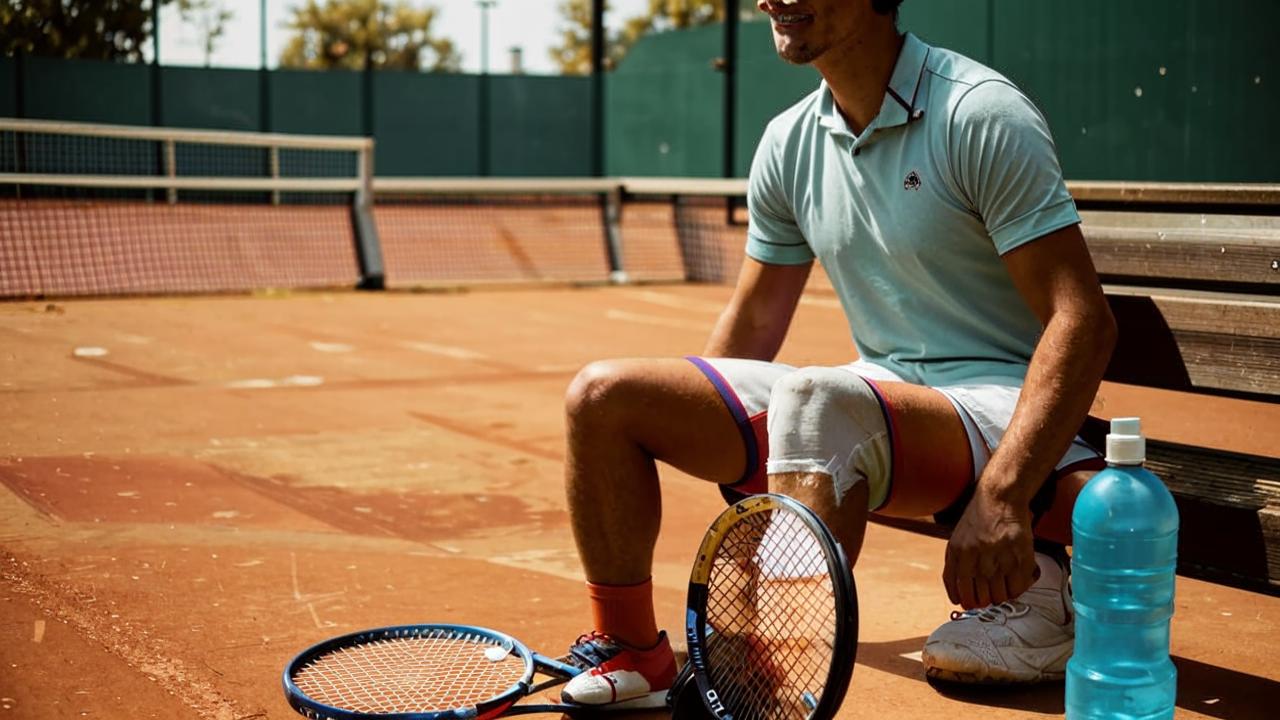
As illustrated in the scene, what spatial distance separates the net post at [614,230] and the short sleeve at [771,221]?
1052cm

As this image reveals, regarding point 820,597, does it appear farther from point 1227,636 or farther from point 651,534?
point 1227,636

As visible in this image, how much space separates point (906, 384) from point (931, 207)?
369mm

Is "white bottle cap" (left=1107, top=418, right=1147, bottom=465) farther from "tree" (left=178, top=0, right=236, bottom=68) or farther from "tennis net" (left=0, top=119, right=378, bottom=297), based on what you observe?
"tree" (left=178, top=0, right=236, bottom=68)

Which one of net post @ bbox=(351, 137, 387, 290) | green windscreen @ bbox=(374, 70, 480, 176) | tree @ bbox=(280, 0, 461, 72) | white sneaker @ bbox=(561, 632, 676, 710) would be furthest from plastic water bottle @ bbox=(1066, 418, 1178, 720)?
tree @ bbox=(280, 0, 461, 72)

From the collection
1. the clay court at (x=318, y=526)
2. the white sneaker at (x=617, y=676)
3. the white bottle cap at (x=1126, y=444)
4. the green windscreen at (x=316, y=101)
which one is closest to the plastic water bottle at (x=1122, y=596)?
the white bottle cap at (x=1126, y=444)

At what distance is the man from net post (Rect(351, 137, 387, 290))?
9713 mm

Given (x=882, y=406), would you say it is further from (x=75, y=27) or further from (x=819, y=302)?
(x=75, y=27)

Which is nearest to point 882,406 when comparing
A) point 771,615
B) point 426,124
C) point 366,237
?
point 771,615

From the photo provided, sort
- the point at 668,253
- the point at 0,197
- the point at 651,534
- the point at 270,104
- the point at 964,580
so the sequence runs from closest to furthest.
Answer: the point at 964,580 < the point at 651,534 < the point at 0,197 < the point at 668,253 < the point at 270,104

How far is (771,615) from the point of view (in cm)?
258

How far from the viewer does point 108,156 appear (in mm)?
15148

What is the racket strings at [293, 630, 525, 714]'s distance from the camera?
2.93 metres

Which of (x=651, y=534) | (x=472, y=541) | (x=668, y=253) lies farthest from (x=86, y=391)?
(x=668, y=253)

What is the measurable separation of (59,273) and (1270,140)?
9.23 metres
